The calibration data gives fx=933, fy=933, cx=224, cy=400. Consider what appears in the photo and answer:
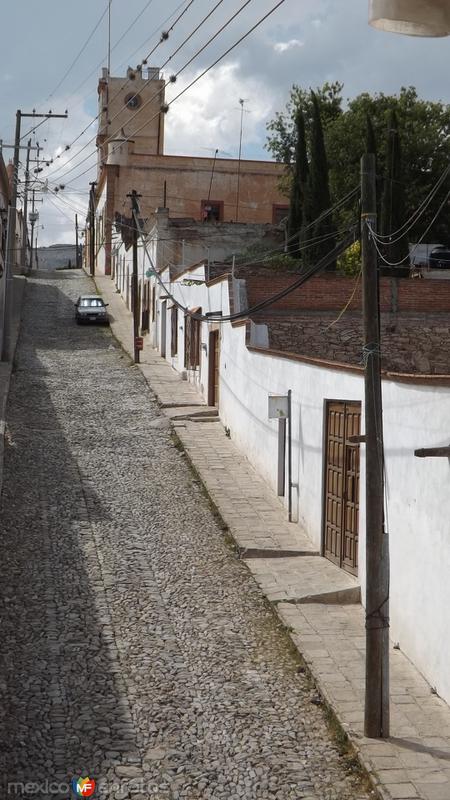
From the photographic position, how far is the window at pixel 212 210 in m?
43.9

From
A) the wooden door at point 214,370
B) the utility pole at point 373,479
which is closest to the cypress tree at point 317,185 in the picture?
the wooden door at point 214,370

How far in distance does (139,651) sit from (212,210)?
122 feet

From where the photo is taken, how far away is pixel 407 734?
721 cm

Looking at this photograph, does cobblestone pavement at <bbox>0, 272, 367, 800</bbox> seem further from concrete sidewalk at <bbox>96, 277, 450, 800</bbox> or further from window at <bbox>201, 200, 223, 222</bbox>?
window at <bbox>201, 200, 223, 222</bbox>

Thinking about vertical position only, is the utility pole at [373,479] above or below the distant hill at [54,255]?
below

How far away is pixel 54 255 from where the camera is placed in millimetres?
92625

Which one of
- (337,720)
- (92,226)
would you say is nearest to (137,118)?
(92,226)

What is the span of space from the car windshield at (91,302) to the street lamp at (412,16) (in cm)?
3318

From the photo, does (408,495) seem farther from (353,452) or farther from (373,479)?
(353,452)

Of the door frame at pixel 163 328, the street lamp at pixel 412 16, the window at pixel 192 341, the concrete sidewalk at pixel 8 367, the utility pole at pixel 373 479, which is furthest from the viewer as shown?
the door frame at pixel 163 328

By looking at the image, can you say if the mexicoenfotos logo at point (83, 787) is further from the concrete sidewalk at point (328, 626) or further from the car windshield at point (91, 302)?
the car windshield at point (91, 302)

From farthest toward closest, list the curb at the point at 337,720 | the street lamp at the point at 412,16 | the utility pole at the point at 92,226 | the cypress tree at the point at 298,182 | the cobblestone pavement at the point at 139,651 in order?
the utility pole at the point at 92,226, the cypress tree at the point at 298,182, the cobblestone pavement at the point at 139,651, the curb at the point at 337,720, the street lamp at the point at 412,16

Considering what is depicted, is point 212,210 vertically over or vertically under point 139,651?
over

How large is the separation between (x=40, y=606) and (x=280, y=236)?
83.5 ft
